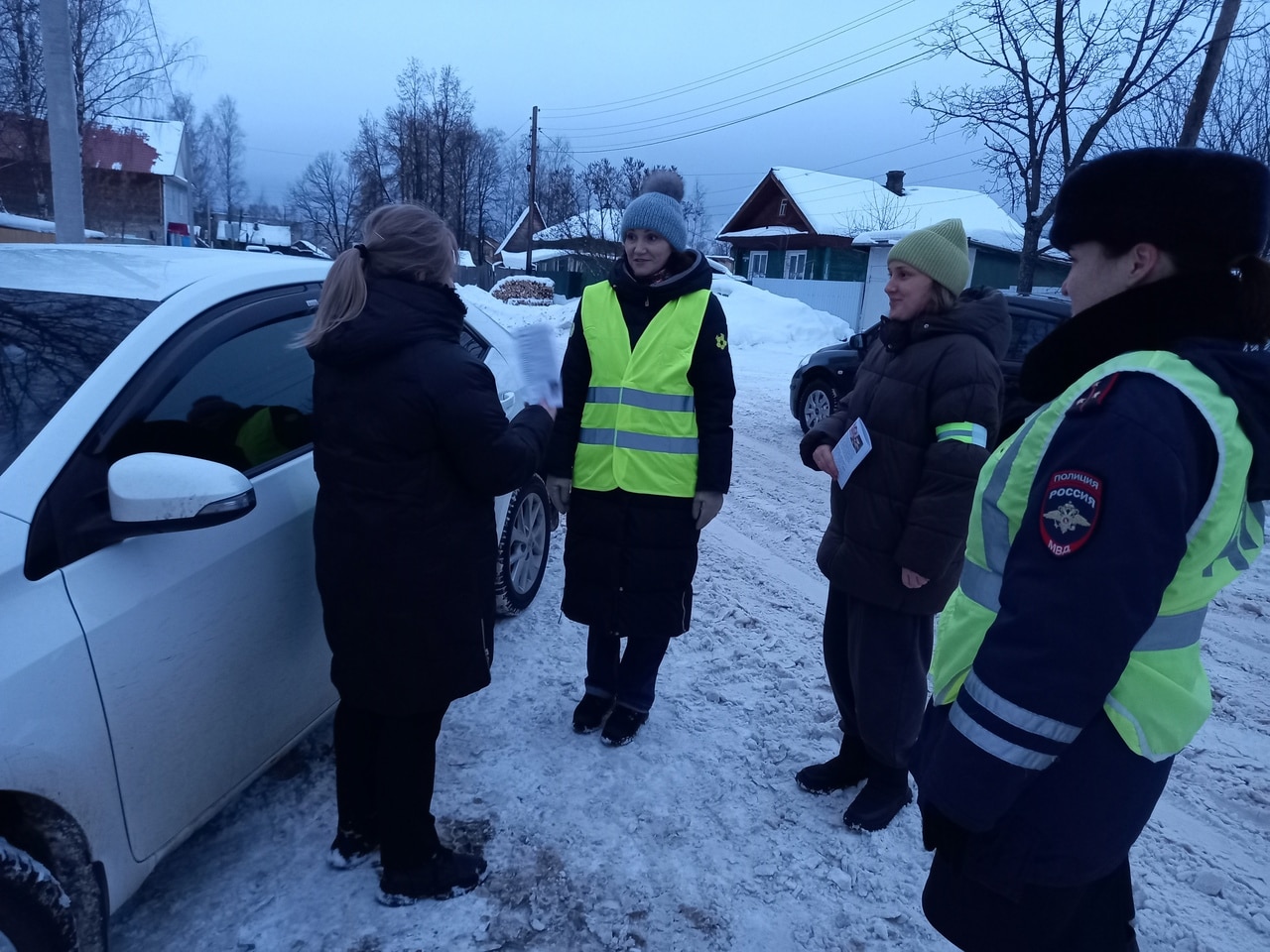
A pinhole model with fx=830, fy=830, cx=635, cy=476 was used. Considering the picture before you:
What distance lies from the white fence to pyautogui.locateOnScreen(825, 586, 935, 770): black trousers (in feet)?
74.2

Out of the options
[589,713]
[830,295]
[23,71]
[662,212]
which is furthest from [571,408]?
[830,295]

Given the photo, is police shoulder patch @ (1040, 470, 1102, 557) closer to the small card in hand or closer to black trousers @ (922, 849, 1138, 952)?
black trousers @ (922, 849, 1138, 952)

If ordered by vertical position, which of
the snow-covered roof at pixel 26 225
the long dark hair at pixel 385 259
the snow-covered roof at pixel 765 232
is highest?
the snow-covered roof at pixel 765 232

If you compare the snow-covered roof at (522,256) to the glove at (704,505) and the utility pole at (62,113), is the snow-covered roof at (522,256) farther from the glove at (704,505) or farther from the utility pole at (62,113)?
the glove at (704,505)

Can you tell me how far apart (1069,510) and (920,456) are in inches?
53.6

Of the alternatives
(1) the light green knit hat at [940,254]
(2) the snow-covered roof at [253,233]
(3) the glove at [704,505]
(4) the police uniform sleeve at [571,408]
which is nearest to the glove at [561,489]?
(4) the police uniform sleeve at [571,408]

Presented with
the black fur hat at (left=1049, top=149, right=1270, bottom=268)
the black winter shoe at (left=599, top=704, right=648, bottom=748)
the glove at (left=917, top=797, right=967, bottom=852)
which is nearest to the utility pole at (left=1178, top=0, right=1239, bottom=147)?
the black winter shoe at (left=599, top=704, right=648, bottom=748)

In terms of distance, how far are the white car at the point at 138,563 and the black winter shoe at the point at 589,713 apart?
3.21 ft

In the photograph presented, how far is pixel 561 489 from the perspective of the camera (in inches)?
122

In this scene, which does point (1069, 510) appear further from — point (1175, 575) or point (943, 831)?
point (943, 831)

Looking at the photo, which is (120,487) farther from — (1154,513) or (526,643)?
(526,643)

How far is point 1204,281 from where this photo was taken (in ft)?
4.18

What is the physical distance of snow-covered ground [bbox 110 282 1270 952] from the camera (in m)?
2.29

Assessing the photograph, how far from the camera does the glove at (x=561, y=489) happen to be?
3078 mm
